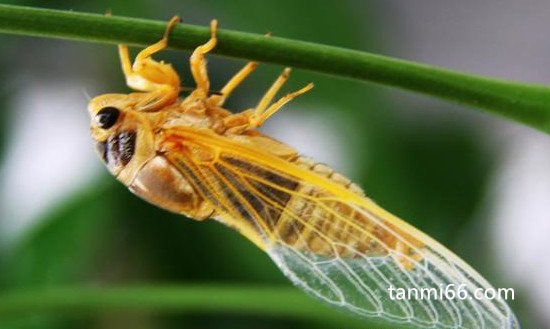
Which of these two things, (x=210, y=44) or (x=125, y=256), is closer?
(x=210, y=44)


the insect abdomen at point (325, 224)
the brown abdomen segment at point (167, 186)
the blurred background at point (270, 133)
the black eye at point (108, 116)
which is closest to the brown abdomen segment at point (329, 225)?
the insect abdomen at point (325, 224)

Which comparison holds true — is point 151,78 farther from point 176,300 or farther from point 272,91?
point 176,300

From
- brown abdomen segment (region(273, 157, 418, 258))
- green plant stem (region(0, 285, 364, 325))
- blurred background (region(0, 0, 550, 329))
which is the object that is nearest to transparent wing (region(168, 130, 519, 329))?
brown abdomen segment (region(273, 157, 418, 258))

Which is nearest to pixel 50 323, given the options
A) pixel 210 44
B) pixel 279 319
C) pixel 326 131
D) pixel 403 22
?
pixel 279 319

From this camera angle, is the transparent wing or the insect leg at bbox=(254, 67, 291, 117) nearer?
the transparent wing

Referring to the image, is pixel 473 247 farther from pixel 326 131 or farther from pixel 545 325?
pixel 326 131

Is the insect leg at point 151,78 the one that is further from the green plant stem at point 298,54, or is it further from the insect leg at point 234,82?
the green plant stem at point 298,54

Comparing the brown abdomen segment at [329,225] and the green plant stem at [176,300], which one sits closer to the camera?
the brown abdomen segment at [329,225]

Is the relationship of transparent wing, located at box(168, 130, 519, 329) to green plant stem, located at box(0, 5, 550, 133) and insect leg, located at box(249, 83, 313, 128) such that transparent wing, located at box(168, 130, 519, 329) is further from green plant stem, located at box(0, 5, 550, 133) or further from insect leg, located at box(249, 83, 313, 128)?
green plant stem, located at box(0, 5, 550, 133)
